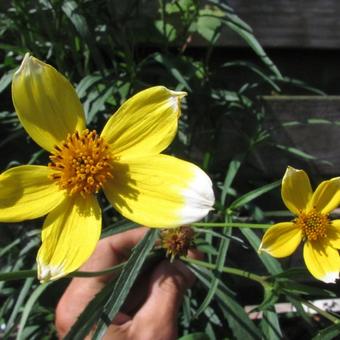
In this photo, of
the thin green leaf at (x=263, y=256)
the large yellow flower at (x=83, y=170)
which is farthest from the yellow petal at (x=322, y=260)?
the large yellow flower at (x=83, y=170)

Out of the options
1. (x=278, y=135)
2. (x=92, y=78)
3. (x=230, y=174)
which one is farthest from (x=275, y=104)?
(x=92, y=78)

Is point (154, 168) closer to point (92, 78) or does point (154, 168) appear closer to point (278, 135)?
point (92, 78)

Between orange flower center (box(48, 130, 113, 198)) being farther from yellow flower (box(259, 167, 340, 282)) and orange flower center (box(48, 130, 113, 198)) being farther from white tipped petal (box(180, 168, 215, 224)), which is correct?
yellow flower (box(259, 167, 340, 282))

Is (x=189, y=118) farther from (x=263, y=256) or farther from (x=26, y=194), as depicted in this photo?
(x=26, y=194)

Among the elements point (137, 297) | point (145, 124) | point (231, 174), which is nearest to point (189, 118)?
point (231, 174)

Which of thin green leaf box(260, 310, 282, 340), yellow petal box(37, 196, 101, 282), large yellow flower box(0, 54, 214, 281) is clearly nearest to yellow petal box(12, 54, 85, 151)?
large yellow flower box(0, 54, 214, 281)

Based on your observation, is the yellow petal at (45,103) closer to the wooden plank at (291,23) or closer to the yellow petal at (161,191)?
the yellow petal at (161,191)
